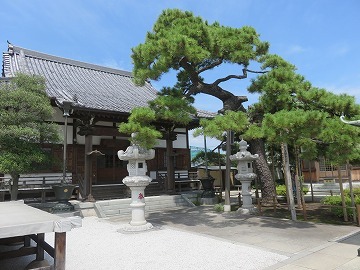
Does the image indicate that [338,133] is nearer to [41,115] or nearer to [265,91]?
[265,91]

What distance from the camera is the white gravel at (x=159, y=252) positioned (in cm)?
530

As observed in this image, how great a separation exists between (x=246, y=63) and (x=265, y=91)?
3.89 ft

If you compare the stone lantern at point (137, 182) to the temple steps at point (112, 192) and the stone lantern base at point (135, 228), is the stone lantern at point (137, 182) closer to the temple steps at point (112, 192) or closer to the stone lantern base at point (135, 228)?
the stone lantern base at point (135, 228)

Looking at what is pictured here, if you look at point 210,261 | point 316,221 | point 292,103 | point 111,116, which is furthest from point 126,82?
point 210,261

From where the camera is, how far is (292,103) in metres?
9.02

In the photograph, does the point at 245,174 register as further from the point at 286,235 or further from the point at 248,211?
the point at 286,235

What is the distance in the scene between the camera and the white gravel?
5301 millimetres

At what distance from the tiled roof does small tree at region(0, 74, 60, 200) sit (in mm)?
2840

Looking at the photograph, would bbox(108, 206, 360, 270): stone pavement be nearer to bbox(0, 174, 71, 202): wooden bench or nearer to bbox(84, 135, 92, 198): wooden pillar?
bbox(84, 135, 92, 198): wooden pillar

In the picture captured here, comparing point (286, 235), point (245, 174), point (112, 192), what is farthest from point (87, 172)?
point (286, 235)

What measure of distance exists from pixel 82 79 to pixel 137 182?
43.4 ft

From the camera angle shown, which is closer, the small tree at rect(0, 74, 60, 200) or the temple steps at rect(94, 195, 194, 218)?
the small tree at rect(0, 74, 60, 200)

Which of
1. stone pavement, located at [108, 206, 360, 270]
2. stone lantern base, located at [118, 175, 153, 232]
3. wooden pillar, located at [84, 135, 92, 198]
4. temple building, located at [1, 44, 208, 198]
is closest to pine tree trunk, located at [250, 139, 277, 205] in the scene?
stone pavement, located at [108, 206, 360, 270]

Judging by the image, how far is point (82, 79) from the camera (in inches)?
762
